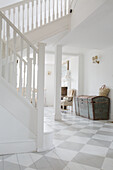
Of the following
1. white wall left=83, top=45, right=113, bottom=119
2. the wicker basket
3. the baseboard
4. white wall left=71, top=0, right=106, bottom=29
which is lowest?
the baseboard

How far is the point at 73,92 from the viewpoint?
8.08 metres

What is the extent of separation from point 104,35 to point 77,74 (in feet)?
10.7

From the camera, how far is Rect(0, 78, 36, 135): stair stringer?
266cm

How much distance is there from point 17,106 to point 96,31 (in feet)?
9.90

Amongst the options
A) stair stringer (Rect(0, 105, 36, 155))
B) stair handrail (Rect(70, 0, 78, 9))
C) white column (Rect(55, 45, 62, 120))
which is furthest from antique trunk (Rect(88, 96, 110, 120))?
stair stringer (Rect(0, 105, 36, 155))

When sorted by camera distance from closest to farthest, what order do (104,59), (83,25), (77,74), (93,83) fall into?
(83,25)
(104,59)
(93,83)
(77,74)

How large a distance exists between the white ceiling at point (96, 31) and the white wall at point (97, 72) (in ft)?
1.85

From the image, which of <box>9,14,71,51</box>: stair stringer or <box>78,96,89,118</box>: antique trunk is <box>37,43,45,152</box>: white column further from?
<box>78,96,89,118</box>: antique trunk

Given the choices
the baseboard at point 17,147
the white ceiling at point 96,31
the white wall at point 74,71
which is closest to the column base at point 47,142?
the baseboard at point 17,147

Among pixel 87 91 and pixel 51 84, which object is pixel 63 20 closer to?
pixel 87 91

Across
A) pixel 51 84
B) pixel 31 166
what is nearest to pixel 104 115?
pixel 31 166

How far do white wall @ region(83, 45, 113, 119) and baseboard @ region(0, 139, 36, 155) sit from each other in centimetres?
412

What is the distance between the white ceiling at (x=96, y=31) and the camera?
3.46m

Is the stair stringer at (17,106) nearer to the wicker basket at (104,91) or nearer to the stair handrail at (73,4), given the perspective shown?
the stair handrail at (73,4)
